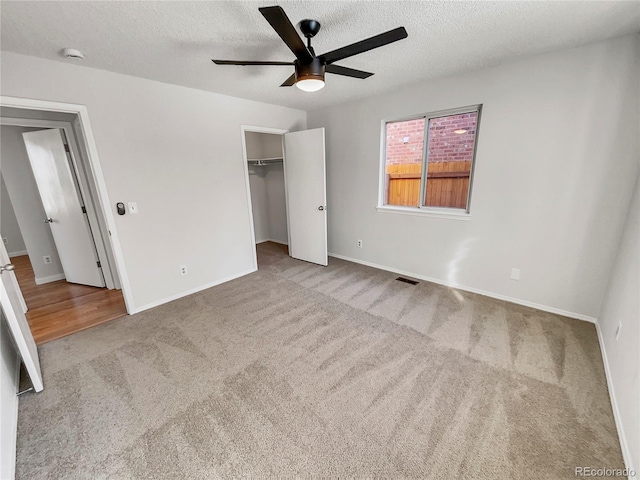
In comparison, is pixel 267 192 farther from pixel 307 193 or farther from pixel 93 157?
pixel 93 157

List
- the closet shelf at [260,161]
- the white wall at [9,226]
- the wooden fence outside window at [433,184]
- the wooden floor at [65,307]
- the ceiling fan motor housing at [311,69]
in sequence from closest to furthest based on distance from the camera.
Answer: the ceiling fan motor housing at [311,69] < the wooden floor at [65,307] < the wooden fence outside window at [433,184] < the white wall at [9,226] < the closet shelf at [260,161]

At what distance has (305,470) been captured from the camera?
127cm

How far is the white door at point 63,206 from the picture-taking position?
3078 mm

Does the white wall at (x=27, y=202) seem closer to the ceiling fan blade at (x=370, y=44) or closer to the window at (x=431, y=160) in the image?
the ceiling fan blade at (x=370, y=44)

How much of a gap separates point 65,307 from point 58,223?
46.7 inches

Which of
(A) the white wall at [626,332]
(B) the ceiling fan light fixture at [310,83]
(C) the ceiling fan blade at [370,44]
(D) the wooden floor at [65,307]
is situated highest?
(C) the ceiling fan blade at [370,44]

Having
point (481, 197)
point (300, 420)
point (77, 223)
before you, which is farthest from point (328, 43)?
point (77, 223)

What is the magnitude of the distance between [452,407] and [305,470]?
0.95m

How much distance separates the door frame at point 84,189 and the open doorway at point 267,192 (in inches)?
84.4

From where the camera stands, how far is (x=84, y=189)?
3.15 m

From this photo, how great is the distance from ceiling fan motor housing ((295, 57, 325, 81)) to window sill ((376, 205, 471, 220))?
2139mm

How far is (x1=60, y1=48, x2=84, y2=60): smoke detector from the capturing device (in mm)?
1937

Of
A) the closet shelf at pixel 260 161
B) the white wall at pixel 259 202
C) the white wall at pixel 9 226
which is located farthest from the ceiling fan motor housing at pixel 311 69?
the white wall at pixel 9 226

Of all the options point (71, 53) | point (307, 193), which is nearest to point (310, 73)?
point (71, 53)
